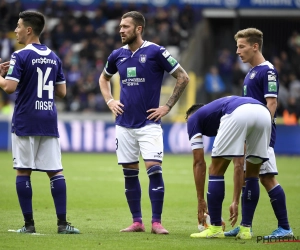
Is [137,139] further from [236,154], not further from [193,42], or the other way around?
[193,42]

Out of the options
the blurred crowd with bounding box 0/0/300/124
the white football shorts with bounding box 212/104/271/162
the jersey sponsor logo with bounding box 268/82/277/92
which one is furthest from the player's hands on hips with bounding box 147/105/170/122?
the blurred crowd with bounding box 0/0/300/124

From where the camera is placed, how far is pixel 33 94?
857 centimetres

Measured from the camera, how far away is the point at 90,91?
2686 centimetres

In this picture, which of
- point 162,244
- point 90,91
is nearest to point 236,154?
point 162,244

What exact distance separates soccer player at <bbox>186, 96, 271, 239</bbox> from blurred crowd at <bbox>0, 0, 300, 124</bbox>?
17.9 metres

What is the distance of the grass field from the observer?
25.6 ft

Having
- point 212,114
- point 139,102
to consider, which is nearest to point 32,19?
point 139,102

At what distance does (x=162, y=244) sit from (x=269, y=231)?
2001 mm

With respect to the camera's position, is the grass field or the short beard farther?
the short beard

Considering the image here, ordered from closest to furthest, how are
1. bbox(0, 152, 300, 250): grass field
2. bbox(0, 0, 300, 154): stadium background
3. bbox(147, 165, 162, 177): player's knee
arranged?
bbox(0, 152, 300, 250): grass field
bbox(147, 165, 162, 177): player's knee
bbox(0, 0, 300, 154): stadium background

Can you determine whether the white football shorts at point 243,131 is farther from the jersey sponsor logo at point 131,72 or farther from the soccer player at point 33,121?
the soccer player at point 33,121

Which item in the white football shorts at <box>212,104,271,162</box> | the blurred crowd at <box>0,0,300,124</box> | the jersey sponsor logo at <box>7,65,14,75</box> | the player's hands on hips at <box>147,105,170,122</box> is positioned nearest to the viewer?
the white football shorts at <box>212,104,271,162</box>

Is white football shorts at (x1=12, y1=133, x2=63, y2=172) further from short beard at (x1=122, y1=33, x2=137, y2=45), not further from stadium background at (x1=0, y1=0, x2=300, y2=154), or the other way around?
stadium background at (x1=0, y1=0, x2=300, y2=154)

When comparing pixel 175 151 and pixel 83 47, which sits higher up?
pixel 83 47
